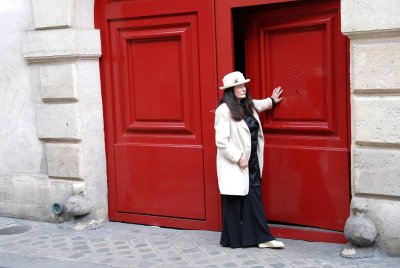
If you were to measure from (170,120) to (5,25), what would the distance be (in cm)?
230

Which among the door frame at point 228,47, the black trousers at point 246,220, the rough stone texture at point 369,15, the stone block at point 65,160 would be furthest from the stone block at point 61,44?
the rough stone texture at point 369,15

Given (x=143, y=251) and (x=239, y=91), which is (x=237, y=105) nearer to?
(x=239, y=91)

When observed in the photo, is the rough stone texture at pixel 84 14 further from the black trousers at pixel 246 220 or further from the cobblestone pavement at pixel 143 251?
the black trousers at pixel 246 220

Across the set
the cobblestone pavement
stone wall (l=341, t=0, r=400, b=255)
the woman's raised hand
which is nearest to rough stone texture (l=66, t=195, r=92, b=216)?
the cobblestone pavement

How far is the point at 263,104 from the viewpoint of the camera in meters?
6.04

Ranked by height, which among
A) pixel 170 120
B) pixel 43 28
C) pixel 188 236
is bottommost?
pixel 188 236

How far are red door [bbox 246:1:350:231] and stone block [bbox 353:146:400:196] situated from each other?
32 centimetres

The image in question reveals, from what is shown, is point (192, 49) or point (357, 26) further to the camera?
point (192, 49)

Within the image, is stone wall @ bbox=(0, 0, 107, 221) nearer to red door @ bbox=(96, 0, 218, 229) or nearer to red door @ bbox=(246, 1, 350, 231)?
red door @ bbox=(96, 0, 218, 229)

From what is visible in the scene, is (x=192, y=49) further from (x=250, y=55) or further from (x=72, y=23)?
(x=72, y=23)

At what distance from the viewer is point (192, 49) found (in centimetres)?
643

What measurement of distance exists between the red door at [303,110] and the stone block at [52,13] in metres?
1.99

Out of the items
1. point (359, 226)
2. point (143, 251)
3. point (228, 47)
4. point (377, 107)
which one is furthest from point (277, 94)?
point (143, 251)

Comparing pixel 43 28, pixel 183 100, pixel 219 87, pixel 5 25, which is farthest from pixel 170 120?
pixel 5 25
